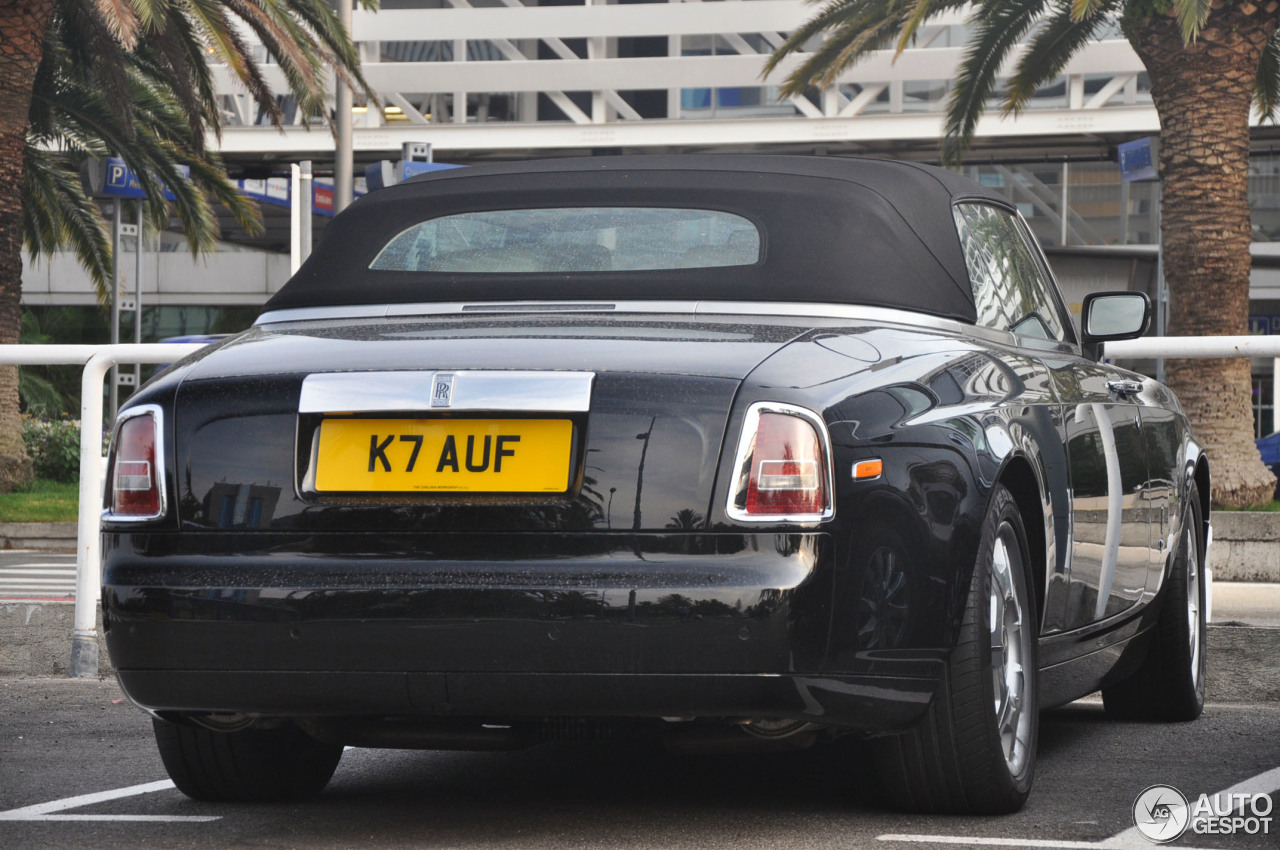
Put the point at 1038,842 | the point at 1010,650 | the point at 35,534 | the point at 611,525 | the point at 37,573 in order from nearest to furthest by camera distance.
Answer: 1. the point at 611,525
2. the point at 1038,842
3. the point at 1010,650
4. the point at 37,573
5. the point at 35,534

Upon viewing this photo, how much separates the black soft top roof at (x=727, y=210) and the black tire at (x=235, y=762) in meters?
1.01

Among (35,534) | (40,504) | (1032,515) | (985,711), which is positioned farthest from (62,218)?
(985,711)

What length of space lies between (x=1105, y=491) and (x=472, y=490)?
188 centimetres

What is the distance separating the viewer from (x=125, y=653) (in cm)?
383

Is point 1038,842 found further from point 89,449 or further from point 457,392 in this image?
point 89,449

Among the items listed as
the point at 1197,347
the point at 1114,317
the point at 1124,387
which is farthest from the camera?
the point at 1197,347

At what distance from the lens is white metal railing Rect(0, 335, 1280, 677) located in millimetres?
6168

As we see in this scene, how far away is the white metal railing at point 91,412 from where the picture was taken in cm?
617

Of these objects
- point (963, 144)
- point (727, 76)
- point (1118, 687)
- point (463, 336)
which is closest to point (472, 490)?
point (463, 336)

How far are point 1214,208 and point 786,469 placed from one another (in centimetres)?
1356

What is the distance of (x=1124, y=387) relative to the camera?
5258 mm

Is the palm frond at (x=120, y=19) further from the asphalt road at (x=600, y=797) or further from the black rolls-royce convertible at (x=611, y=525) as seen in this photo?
the black rolls-royce convertible at (x=611, y=525)

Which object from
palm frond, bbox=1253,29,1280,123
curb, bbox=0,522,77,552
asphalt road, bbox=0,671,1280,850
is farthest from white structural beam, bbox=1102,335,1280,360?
palm frond, bbox=1253,29,1280,123
